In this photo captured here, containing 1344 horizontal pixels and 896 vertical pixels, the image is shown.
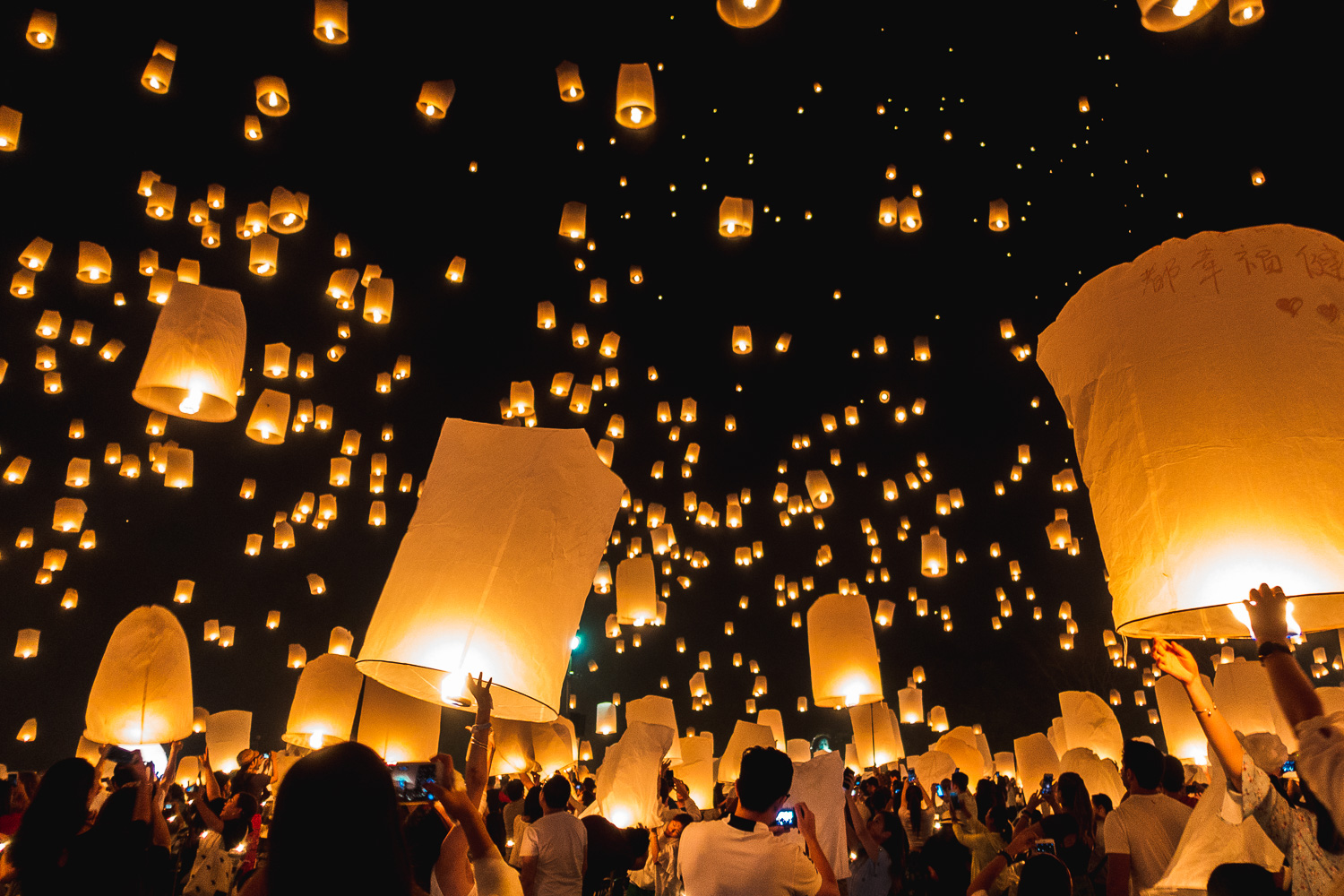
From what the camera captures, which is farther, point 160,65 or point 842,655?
point 160,65

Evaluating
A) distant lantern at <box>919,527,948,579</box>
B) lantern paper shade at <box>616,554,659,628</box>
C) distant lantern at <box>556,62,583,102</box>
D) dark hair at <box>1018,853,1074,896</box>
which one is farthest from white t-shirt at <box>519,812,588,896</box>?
distant lantern at <box>919,527,948,579</box>

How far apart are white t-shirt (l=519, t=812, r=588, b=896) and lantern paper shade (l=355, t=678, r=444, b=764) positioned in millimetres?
4161

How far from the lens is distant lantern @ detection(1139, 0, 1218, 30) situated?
3320 millimetres

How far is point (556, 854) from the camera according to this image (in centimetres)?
383

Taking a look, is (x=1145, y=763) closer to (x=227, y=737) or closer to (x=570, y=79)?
(x=570, y=79)

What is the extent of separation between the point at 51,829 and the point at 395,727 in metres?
5.77

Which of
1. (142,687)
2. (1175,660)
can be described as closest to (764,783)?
(1175,660)

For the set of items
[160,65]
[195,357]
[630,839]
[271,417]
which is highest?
[160,65]

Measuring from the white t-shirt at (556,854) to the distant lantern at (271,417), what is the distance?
20.5ft

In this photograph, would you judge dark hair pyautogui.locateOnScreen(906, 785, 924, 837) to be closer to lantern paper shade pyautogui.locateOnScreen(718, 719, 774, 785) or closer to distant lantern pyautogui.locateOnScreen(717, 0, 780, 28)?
lantern paper shade pyautogui.locateOnScreen(718, 719, 774, 785)

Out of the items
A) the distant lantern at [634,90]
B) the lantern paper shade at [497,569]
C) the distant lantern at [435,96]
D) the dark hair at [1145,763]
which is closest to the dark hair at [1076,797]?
the dark hair at [1145,763]

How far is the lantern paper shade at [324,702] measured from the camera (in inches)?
288

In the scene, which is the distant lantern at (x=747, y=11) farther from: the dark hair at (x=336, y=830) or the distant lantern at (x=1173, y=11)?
the dark hair at (x=336, y=830)

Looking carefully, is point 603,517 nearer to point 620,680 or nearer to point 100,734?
point 100,734
